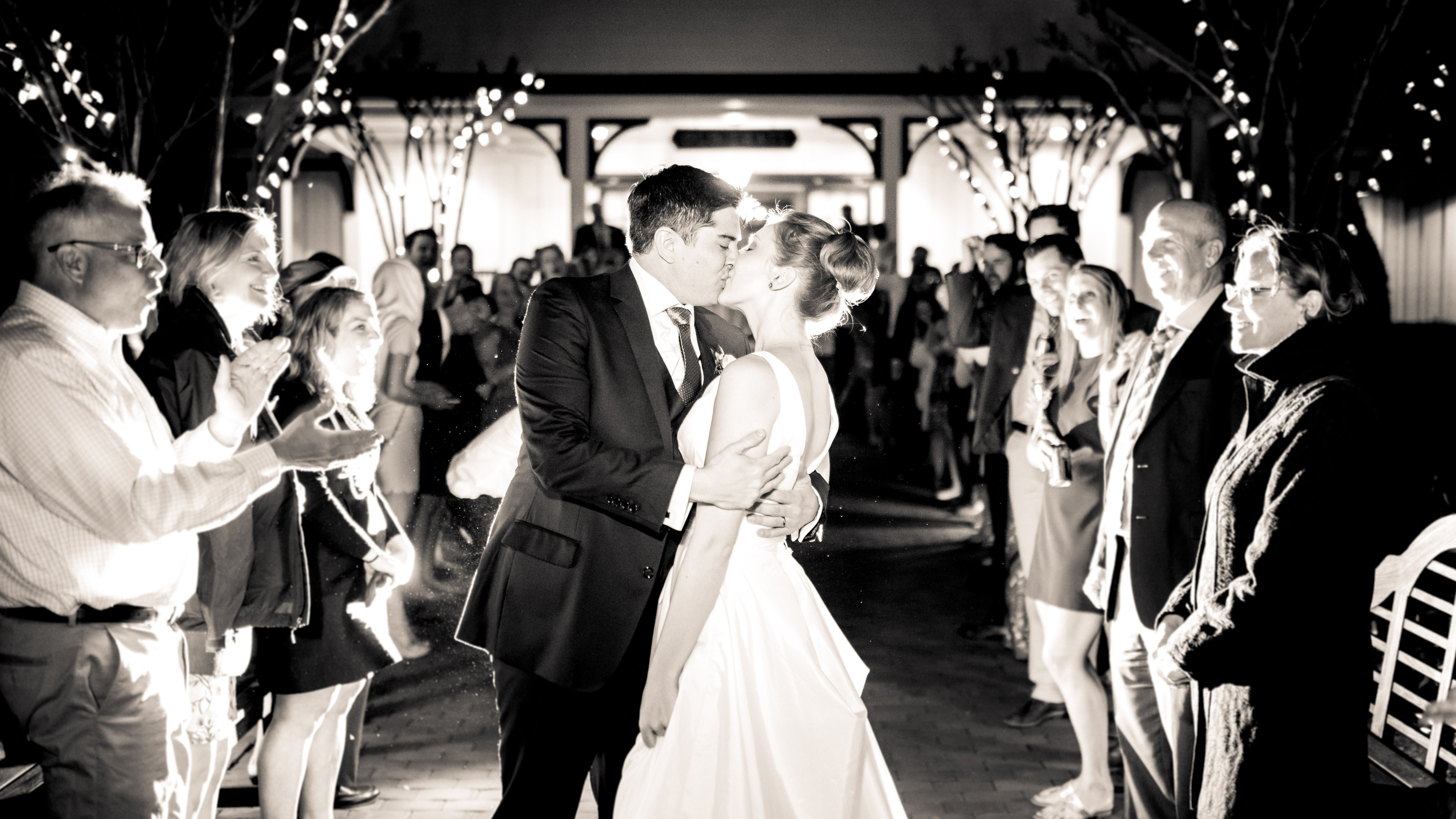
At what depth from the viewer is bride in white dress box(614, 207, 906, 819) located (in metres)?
2.56

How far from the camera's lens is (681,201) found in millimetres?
2846

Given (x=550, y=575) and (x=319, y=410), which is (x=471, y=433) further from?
(x=550, y=575)

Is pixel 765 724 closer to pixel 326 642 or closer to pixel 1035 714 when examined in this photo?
pixel 326 642

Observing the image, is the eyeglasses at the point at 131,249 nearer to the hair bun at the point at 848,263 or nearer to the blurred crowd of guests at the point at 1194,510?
the hair bun at the point at 848,263

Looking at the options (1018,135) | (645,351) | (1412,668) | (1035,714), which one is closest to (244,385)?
(645,351)

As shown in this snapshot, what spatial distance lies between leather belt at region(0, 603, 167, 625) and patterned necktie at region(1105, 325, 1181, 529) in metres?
2.47

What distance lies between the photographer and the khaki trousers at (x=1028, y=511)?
5.04 meters

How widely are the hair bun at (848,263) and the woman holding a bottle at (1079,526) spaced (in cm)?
142

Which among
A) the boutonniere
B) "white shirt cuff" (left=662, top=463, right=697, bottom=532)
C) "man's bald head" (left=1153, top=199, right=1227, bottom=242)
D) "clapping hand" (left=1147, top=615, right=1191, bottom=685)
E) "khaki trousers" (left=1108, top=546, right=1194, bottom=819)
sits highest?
"man's bald head" (left=1153, top=199, right=1227, bottom=242)

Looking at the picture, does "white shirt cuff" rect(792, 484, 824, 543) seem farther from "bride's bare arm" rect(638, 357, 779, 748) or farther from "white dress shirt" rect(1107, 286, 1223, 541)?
"white dress shirt" rect(1107, 286, 1223, 541)

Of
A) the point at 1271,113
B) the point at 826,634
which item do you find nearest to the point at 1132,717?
the point at 826,634

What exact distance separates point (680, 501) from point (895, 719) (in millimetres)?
2737

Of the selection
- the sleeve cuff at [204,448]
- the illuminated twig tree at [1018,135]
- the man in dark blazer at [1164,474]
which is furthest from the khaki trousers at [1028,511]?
the illuminated twig tree at [1018,135]

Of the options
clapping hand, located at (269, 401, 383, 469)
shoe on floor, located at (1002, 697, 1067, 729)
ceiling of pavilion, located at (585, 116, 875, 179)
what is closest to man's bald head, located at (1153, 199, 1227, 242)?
shoe on floor, located at (1002, 697, 1067, 729)
